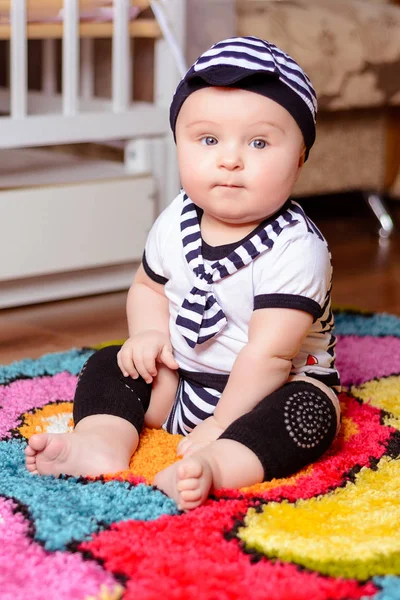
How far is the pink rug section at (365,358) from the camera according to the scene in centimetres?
125

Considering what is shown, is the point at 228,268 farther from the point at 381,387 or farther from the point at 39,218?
the point at 39,218

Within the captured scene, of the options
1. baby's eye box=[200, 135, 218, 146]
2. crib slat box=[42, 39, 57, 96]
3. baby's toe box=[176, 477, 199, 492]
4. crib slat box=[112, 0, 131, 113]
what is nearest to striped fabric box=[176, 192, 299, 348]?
baby's eye box=[200, 135, 218, 146]

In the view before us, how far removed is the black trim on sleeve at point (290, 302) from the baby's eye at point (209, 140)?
0.16 metres

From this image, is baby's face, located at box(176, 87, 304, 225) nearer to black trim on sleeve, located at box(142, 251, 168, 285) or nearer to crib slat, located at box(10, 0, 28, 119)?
black trim on sleeve, located at box(142, 251, 168, 285)

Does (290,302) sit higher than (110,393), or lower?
higher

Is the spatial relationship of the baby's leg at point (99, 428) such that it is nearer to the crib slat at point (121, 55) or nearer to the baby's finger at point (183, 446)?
the baby's finger at point (183, 446)

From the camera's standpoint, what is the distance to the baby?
85 centimetres

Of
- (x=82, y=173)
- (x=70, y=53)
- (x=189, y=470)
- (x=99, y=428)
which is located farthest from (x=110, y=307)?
(x=189, y=470)

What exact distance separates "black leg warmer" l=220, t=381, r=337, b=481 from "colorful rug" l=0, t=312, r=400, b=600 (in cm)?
2

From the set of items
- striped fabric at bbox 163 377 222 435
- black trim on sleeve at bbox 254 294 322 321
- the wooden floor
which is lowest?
the wooden floor

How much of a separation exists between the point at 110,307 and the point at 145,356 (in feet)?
2.23

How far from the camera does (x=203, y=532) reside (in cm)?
74

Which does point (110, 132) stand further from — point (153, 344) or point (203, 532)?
point (203, 532)

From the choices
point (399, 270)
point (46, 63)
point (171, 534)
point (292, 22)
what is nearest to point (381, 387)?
point (171, 534)
